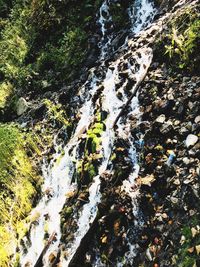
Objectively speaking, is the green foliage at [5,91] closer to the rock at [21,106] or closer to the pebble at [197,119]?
the rock at [21,106]

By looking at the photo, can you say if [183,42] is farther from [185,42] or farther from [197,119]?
[197,119]

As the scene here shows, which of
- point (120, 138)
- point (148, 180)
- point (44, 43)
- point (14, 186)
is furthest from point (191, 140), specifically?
point (44, 43)

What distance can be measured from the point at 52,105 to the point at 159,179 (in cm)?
427

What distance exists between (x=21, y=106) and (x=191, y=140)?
5539mm

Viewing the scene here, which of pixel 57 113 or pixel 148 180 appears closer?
pixel 148 180

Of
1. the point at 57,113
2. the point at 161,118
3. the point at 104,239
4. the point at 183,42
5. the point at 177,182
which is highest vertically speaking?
the point at 183,42

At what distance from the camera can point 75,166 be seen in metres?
6.78

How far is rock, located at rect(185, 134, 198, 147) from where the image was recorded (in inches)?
196

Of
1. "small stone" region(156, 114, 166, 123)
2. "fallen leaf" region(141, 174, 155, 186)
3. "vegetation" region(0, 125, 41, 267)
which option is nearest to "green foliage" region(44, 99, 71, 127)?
"vegetation" region(0, 125, 41, 267)

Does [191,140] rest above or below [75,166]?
above

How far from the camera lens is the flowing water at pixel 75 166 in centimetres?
568

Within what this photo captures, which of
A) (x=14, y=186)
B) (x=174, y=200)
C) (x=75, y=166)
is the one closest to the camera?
(x=174, y=200)

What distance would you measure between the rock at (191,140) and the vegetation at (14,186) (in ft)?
10.5

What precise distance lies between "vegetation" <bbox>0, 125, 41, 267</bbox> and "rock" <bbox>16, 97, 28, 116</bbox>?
5.13 ft
